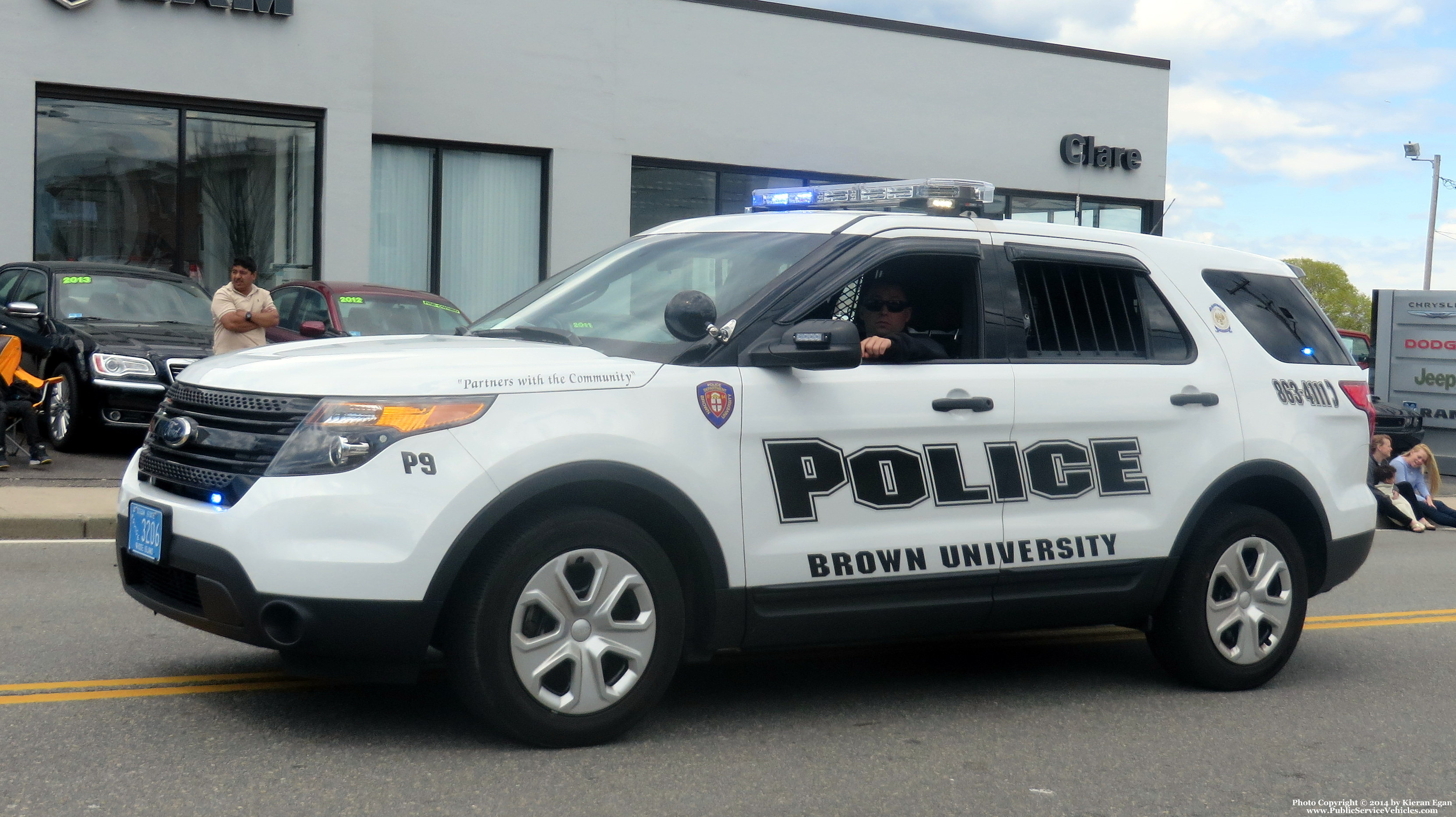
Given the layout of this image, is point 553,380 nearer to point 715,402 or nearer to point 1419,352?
point 715,402

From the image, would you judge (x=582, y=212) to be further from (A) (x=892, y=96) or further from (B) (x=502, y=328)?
(B) (x=502, y=328)

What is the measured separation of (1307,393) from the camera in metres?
6.54

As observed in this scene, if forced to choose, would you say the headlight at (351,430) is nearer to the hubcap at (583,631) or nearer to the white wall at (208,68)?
the hubcap at (583,631)

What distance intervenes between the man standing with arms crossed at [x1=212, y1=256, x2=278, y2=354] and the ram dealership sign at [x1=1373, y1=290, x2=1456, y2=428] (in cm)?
1463

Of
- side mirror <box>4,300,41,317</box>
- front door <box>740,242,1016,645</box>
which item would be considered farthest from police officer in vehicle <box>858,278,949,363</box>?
side mirror <box>4,300,41,317</box>

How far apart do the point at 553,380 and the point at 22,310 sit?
9429mm

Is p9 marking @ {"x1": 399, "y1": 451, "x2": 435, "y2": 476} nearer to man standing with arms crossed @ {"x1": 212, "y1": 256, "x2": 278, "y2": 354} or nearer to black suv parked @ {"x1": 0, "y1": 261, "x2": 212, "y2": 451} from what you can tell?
man standing with arms crossed @ {"x1": 212, "y1": 256, "x2": 278, "y2": 354}

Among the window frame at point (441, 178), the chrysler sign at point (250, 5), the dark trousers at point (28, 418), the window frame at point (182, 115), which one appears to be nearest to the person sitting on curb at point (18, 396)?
the dark trousers at point (28, 418)

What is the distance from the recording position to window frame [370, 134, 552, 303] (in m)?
20.0

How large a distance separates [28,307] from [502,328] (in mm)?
8379

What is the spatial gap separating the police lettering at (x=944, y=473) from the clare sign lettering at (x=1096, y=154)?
803 inches

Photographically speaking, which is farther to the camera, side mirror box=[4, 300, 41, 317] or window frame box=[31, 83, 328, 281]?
window frame box=[31, 83, 328, 281]

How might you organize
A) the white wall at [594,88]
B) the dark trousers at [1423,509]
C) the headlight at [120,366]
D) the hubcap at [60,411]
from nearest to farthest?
the headlight at [120,366], the hubcap at [60,411], the dark trousers at [1423,509], the white wall at [594,88]

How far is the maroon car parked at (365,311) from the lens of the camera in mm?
14273
